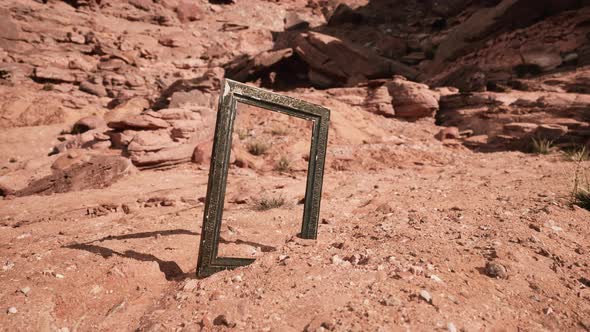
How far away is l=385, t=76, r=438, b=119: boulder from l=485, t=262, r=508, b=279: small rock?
8.41m

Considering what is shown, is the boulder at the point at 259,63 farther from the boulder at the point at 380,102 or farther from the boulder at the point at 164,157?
the boulder at the point at 164,157

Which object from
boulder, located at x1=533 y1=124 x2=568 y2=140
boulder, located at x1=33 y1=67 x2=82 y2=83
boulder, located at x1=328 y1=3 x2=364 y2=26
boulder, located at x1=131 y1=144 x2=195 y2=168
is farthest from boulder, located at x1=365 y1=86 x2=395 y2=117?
boulder, located at x1=33 y1=67 x2=82 y2=83

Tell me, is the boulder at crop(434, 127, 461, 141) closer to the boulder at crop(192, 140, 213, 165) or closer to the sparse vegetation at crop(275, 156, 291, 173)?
the sparse vegetation at crop(275, 156, 291, 173)

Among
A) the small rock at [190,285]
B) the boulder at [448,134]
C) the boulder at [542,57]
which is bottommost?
the small rock at [190,285]

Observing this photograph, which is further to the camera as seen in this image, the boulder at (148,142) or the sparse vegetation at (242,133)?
the sparse vegetation at (242,133)

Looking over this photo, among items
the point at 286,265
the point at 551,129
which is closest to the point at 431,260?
the point at 286,265

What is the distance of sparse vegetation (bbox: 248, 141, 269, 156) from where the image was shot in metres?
7.20

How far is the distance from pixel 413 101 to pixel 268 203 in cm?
725

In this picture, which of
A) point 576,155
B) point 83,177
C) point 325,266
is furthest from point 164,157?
point 576,155

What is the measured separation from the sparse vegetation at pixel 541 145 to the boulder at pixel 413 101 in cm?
303

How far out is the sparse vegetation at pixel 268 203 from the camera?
386cm

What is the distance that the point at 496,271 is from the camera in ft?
5.78

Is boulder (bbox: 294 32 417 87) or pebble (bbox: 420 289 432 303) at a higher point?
boulder (bbox: 294 32 417 87)

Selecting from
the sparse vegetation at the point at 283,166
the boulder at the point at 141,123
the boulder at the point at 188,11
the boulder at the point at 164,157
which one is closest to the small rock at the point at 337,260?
the sparse vegetation at the point at 283,166
